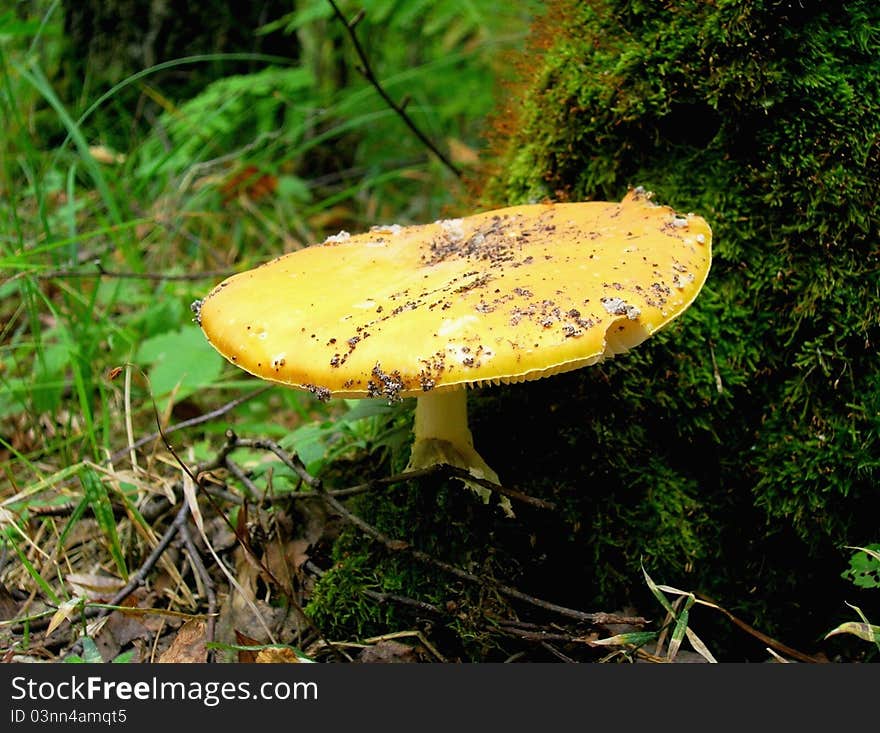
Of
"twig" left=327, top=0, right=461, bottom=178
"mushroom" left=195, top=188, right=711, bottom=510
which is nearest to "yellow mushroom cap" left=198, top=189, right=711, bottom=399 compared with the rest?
"mushroom" left=195, top=188, right=711, bottom=510

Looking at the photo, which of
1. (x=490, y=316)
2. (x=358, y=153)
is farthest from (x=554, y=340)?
(x=358, y=153)

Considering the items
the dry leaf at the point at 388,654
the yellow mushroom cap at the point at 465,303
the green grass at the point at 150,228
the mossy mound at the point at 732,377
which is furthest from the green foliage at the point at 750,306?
the green grass at the point at 150,228

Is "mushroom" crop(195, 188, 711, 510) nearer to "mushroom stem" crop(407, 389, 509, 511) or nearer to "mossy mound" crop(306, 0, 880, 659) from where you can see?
"mushroom stem" crop(407, 389, 509, 511)

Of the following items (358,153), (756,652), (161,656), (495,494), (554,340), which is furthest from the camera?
(358,153)

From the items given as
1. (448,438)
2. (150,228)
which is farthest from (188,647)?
(150,228)

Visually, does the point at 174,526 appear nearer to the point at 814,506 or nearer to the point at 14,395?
the point at 14,395
